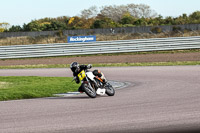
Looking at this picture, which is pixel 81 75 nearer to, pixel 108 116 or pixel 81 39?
pixel 108 116

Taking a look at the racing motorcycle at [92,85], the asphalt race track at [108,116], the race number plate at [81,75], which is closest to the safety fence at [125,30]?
the racing motorcycle at [92,85]

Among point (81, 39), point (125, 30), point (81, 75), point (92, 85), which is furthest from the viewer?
point (125, 30)

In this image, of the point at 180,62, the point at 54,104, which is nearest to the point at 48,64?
the point at 180,62

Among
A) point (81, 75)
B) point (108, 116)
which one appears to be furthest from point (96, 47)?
point (108, 116)

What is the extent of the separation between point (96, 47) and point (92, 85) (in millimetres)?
20806

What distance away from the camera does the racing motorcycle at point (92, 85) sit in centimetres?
1183

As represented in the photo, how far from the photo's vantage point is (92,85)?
12234mm

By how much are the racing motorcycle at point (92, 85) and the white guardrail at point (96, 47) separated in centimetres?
1992

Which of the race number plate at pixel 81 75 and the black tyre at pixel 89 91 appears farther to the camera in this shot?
the race number plate at pixel 81 75

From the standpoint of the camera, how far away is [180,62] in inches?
1048

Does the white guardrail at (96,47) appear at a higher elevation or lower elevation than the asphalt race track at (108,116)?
higher

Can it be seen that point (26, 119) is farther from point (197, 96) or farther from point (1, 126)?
point (197, 96)

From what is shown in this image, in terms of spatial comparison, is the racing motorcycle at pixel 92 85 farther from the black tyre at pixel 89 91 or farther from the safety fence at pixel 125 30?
the safety fence at pixel 125 30

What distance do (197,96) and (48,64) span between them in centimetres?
2015
